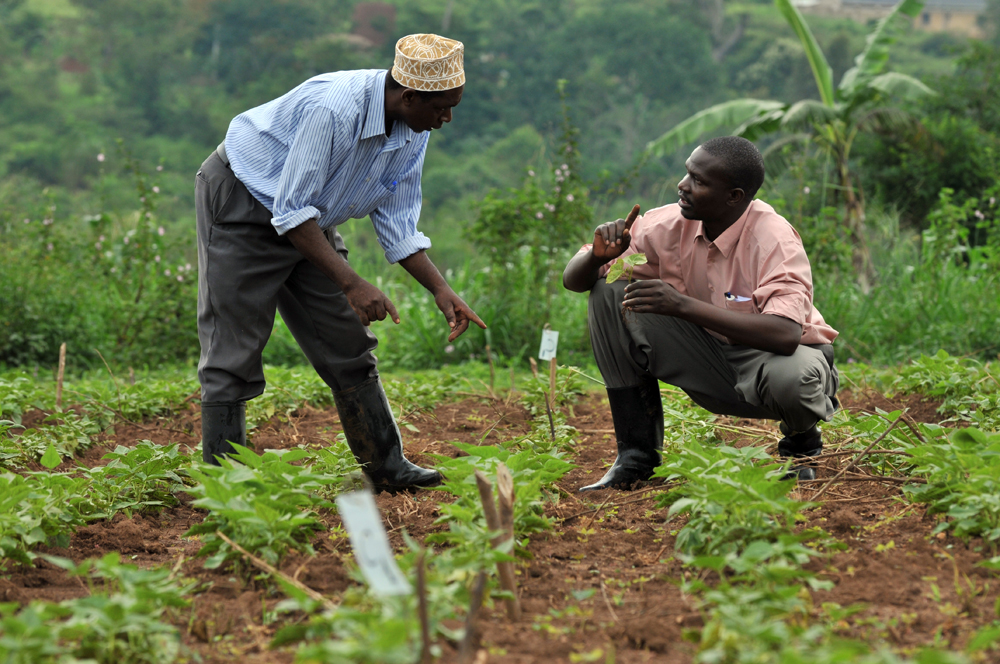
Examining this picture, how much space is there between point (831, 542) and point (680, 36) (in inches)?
1571

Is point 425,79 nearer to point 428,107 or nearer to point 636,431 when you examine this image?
point 428,107

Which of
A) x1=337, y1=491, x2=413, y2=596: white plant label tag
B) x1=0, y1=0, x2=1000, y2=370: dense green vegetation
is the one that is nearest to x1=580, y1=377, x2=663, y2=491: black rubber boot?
x1=337, y1=491, x2=413, y2=596: white plant label tag

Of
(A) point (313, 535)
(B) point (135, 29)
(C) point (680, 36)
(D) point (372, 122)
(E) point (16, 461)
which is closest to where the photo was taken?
(A) point (313, 535)

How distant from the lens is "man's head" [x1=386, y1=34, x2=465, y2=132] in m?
2.81

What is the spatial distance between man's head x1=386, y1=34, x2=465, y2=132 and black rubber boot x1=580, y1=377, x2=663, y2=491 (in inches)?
45.7

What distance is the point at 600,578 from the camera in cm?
238

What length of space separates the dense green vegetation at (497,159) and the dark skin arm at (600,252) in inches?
135

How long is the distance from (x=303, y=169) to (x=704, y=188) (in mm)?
1287

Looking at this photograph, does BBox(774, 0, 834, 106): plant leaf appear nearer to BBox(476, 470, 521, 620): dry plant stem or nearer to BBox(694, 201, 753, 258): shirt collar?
BBox(694, 201, 753, 258): shirt collar

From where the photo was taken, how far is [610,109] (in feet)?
122

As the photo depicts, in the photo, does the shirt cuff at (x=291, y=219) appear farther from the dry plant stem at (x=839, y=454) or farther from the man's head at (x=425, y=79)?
the dry plant stem at (x=839, y=454)

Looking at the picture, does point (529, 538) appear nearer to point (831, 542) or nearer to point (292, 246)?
point (831, 542)

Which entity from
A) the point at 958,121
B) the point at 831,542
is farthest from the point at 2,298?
the point at 958,121

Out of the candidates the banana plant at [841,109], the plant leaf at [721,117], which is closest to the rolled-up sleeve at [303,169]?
the banana plant at [841,109]
